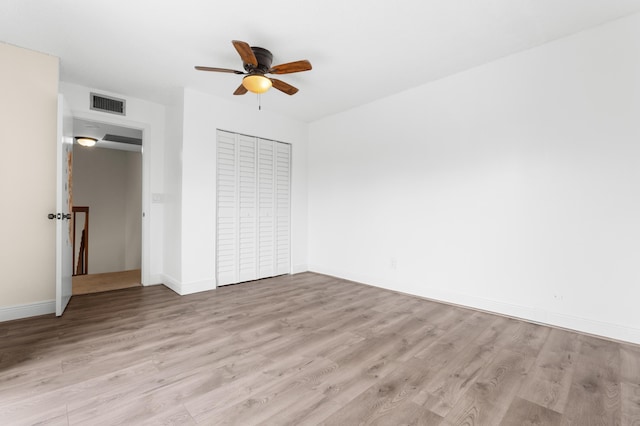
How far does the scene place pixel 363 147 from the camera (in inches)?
166

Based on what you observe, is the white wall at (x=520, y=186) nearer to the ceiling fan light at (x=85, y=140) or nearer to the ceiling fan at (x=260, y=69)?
the ceiling fan at (x=260, y=69)

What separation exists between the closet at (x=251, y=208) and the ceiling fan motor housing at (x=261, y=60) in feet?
4.94

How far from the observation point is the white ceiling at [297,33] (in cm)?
221

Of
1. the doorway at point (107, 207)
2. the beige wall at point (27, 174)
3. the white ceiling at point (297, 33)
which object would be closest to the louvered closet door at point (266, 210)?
the white ceiling at point (297, 33)

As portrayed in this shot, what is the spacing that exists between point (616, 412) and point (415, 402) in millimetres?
1009

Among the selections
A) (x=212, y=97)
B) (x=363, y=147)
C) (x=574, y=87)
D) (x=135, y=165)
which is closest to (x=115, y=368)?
(x=212, y=97)

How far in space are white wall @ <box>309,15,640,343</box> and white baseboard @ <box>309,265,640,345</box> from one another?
0.4 inches

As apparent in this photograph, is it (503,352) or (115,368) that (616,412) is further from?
(115,368)

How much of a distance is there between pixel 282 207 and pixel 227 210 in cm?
96

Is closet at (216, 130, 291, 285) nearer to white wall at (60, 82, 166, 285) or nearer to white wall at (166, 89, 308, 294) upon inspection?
white wall at (166, 89, 308, 294)

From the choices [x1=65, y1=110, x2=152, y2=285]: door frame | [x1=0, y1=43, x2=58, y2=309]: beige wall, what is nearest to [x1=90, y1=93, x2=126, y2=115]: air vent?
[x1=65, y1=110, x2=152, y2=285]: door frame

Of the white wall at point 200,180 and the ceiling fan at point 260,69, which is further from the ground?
the ceiling fan at point 260,69

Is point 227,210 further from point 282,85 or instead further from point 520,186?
point 520,186

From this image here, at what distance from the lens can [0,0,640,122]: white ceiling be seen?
2209 millimetres
